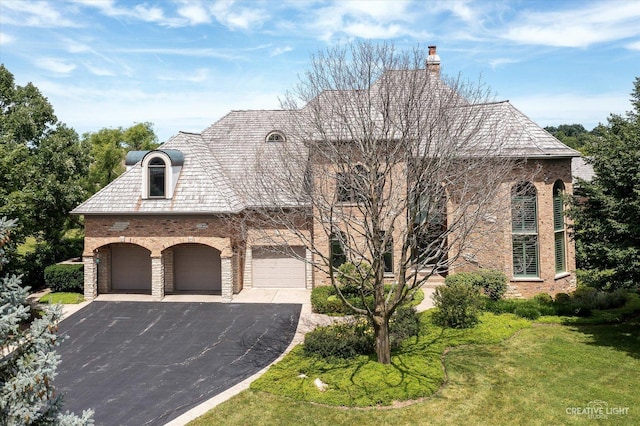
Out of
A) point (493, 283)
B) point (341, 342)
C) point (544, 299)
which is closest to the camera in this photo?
point (341, 342)

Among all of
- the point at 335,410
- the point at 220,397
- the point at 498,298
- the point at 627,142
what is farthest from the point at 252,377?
the point at 627,142

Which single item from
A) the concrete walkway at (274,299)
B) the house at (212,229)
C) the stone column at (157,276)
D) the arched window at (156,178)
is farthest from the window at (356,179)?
the stone column at (157,276)

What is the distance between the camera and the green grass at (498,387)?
9.34m

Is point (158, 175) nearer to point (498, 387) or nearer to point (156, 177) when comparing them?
point (156, 177)

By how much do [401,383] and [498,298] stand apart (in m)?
9.10

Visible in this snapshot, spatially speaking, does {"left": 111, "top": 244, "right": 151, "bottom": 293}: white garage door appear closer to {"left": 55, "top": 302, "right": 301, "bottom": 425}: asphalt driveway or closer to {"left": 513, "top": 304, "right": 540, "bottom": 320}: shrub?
{"left": 55, "top": 302, "right": 301, "bottom": 425}: asphalt driveway

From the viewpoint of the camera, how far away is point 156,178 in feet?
65.0

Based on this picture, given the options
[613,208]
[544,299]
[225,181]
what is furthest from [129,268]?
[613,208]

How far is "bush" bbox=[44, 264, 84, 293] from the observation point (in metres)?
20.4

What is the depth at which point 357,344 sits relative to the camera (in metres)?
12.6

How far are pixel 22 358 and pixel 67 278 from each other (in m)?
17.4

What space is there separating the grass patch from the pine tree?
6.04 m

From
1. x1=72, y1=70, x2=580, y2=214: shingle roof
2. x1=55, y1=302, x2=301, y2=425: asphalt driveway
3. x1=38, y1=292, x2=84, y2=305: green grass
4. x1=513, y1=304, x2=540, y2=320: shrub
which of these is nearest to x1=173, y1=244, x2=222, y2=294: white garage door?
x1=55, y1=302, x2=301, y2=425: asphalt driveway

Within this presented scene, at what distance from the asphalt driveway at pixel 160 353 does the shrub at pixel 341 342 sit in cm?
144
